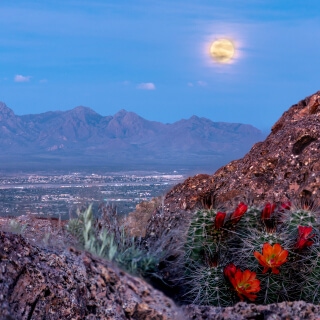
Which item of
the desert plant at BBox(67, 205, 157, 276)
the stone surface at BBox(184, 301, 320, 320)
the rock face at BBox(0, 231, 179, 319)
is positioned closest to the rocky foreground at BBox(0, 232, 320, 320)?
the rock face at BBox(0, 231, 179, 319)

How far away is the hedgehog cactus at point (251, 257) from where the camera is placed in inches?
208

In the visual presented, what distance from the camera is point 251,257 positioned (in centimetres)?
549

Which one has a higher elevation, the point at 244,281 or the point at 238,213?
the point at 238,213

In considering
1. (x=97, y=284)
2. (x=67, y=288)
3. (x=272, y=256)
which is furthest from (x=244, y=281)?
(x=67, y=288)

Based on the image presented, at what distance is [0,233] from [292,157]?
4.78 m

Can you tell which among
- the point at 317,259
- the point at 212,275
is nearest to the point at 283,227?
the point at 317,259

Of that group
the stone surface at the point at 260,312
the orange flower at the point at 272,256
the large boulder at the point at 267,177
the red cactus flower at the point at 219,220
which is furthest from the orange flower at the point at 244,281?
the large boulder at the point at 267,177

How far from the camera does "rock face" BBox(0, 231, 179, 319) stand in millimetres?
3150

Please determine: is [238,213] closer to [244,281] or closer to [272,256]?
[272,256]

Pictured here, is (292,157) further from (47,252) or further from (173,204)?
(47,252)

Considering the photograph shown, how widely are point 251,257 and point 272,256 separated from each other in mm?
256

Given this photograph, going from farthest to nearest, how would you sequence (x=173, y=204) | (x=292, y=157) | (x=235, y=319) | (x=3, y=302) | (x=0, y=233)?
(x=173, y=204)
(x=292, y=157)
(x=235, y=319)
(x=0, y=233)
(x=3, y=302)

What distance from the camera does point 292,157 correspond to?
7.51m

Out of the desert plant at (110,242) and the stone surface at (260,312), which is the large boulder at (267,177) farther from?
the stone surface at (260,312)
